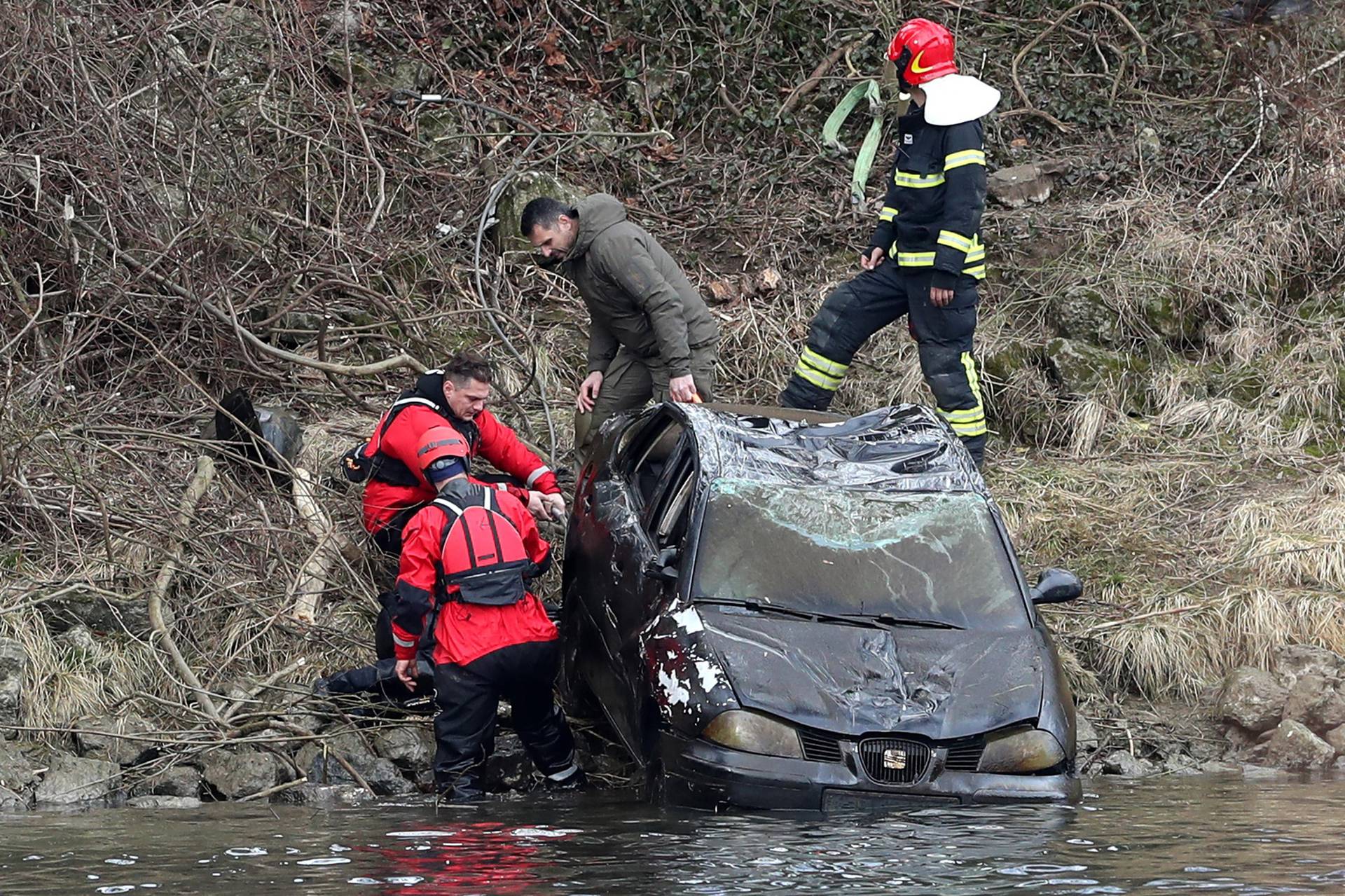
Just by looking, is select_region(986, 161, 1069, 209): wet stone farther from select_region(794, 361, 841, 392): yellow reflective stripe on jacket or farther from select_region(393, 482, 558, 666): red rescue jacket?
select_region(393, 482, 558, 666): red rescue jacket

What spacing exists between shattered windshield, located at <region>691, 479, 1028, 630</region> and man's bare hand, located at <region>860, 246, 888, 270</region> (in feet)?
8.18

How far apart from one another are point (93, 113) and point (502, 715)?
207 inches

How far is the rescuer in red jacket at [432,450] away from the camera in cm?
786

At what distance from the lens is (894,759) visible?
619 centimetres

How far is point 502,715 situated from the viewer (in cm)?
814

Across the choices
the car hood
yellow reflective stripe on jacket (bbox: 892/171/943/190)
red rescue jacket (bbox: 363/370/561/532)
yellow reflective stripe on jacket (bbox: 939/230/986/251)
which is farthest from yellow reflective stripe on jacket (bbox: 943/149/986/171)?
the car hood

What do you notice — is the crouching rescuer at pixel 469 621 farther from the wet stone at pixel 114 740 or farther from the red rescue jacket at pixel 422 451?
the wet stone at pixel 114 740

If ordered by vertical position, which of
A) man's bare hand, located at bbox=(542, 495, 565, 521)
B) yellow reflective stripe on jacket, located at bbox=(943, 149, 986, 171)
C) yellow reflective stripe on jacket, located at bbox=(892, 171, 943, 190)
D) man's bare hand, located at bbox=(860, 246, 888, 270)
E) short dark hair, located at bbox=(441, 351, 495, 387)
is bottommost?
man's bare hand, located at bbox=(542, 495, 565, 521)

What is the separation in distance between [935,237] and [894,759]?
370 centimetres

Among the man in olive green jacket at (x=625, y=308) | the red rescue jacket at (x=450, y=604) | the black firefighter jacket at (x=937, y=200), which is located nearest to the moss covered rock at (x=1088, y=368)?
the black firefighter jacket at (x=937, y=200)

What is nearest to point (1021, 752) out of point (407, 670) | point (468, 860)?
point (468, 860)

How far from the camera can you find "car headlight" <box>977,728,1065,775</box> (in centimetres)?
631

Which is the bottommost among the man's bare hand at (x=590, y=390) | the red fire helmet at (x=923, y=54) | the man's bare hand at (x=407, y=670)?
the man's bare hand at (x=407, y=670)

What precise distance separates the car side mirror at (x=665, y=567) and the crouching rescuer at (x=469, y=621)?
2.36 ft
